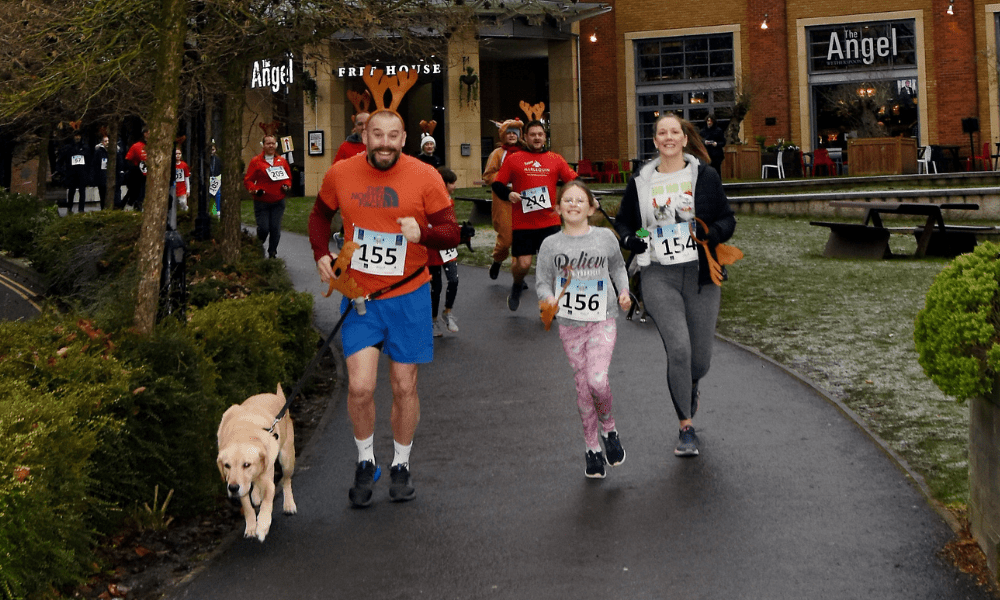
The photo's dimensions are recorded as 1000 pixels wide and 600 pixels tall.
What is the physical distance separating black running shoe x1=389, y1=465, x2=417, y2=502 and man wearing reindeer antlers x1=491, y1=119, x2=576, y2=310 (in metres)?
5.28

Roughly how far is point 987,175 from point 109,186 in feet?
64.1

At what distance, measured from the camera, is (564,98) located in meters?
39.2

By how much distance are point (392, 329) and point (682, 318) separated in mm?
1727

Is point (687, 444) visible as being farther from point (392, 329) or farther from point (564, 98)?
point (564, 98)

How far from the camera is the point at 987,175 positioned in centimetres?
2592

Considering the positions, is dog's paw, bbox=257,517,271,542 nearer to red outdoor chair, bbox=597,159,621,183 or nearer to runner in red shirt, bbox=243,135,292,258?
runner in red shirt, bbox=243,135,292,258

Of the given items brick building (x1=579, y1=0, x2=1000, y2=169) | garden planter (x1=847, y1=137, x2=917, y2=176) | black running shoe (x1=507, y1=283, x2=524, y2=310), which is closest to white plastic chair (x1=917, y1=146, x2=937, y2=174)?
garden planter (x1=847, y1=137, x2=917, y2=176)

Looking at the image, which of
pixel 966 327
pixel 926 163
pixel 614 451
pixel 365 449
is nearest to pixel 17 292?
pixel 365 449

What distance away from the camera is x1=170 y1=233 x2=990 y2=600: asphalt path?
4613mm

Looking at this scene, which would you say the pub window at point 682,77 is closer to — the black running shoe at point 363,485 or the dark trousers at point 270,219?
the dark trousers at point 270,219

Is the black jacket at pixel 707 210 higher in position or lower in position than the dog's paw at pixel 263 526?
higher

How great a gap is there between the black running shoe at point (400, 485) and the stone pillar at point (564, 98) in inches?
1329

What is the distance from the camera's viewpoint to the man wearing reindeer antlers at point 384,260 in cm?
568

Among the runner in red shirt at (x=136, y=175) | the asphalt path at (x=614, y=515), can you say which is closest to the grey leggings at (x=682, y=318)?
the asphalt path at (x=614, y=515)
